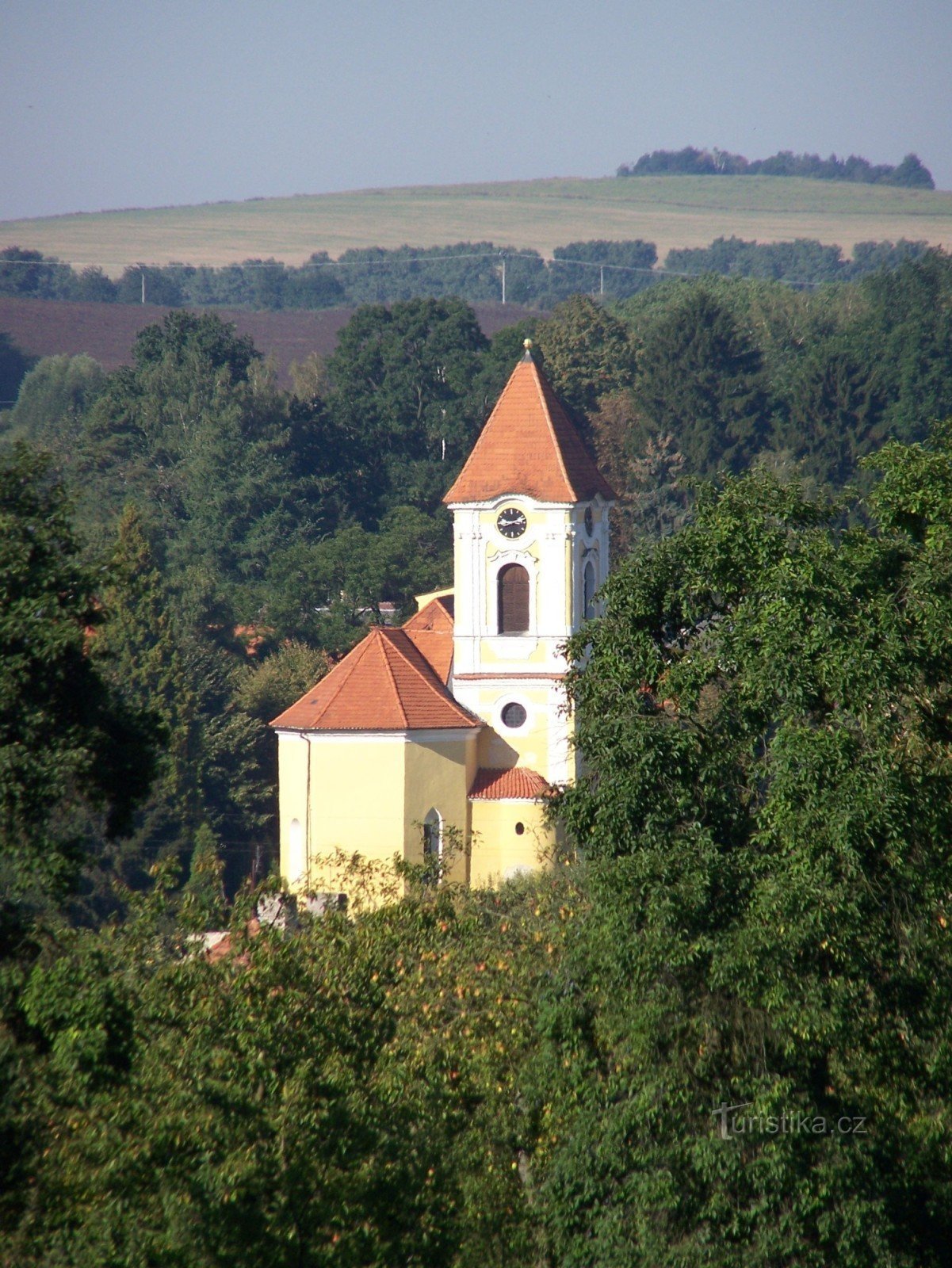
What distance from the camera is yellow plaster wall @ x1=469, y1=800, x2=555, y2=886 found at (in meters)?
40.9

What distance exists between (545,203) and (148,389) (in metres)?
106

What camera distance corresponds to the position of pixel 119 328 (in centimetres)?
13062

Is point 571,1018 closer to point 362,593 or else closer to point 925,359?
point 362,593

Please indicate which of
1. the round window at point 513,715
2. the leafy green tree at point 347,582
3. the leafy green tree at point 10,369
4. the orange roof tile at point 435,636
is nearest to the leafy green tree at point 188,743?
the leafy green tree at point 347,582

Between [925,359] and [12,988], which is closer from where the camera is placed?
[12,988]

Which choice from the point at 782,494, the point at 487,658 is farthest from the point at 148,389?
the point at 782,494

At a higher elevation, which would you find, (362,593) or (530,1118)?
(530,1118)

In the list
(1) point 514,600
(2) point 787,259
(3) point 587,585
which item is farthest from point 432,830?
(2) point 787,259

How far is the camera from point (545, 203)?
18275cm

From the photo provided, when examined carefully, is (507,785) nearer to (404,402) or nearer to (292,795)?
(292,795)

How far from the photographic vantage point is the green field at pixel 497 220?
163 metres

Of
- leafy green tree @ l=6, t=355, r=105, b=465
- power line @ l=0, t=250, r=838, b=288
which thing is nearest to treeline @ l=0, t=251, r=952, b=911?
leafy green tree @ l=6, t=355, r=105, b=465

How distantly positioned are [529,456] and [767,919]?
2587 cm

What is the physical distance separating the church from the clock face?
23 mm
